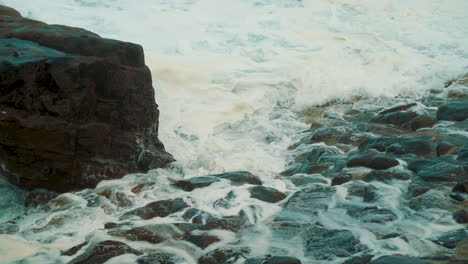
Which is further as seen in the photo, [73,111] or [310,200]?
[73,111]

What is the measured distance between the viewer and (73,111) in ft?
17.7

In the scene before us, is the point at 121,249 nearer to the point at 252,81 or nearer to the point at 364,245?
the point at 364,245

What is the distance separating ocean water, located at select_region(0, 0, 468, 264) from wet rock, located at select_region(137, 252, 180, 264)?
0.31 feet

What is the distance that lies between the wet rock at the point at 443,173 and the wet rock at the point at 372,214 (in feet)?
2.91

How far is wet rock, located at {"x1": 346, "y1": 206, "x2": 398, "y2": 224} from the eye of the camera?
448 cm

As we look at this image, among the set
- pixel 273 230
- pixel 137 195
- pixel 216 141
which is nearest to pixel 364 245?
pixel 273 230

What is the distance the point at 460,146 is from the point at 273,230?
9.46 feet

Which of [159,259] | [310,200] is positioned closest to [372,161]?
[310,200]

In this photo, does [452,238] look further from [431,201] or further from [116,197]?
[116,197]

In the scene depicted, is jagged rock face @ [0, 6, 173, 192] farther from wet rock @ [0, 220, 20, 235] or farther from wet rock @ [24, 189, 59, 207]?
wet rock @ [0, 220, 20, 235]

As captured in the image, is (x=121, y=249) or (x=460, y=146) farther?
(x=460, y=146)

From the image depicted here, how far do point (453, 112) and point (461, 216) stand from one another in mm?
3581

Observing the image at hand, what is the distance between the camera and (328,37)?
13.7 meters

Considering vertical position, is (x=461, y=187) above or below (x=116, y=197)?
above
